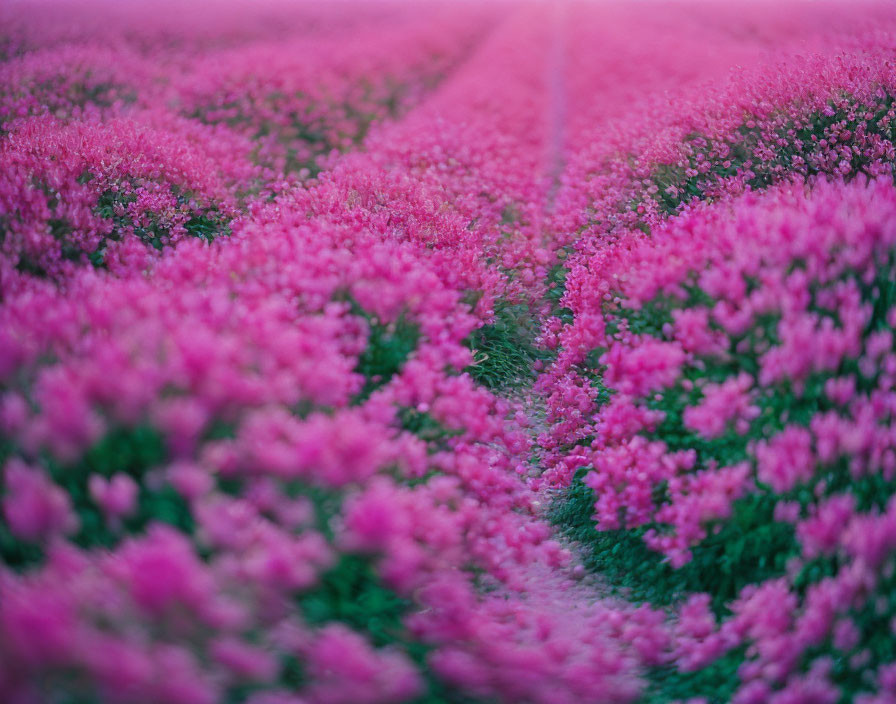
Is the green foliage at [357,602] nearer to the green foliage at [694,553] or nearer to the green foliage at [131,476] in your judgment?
the green foliage at [131,476]

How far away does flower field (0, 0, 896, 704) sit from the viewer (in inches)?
76.5

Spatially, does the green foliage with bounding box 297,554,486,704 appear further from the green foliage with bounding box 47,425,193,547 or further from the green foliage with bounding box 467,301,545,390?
the green foliage with bounding box 467,301,545,390

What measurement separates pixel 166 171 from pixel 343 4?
2376 cm

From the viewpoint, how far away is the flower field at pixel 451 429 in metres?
1.94

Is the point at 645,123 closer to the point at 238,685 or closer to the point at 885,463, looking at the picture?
the point at 885,463

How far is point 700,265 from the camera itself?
3.35m

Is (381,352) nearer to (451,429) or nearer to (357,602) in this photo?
(451,429)

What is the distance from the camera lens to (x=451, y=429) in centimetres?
316

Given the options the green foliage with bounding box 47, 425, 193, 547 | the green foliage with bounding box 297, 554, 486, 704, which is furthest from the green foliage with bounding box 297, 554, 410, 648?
the green foliage with bounding box 47, 425, 193, 547

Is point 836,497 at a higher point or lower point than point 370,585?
higher

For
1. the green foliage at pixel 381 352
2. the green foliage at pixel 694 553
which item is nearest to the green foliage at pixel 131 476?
the green foliage at pixel 381 352

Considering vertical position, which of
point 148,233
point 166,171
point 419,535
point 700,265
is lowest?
point 419,535

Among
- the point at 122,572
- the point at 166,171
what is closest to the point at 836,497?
the point at 122,572

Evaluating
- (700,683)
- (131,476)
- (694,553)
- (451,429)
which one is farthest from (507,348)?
(131,476)
